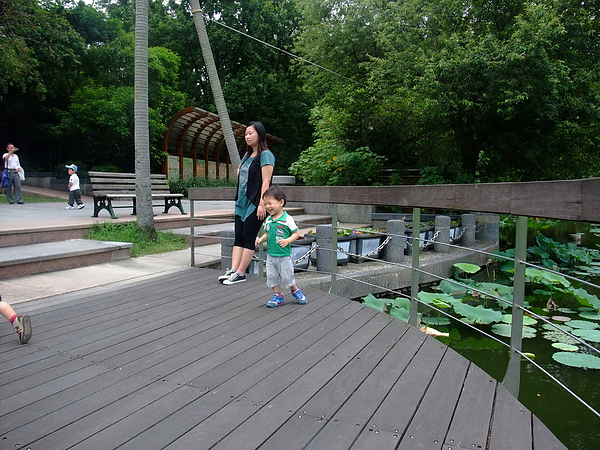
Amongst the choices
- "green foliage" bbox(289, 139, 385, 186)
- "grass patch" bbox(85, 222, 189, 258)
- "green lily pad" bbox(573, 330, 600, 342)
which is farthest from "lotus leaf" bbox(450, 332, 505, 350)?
"green foliage" bbox(289, 139, 385, 186)

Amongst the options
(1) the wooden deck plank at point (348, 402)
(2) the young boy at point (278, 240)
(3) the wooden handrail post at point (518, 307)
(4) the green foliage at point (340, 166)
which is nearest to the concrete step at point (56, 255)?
(2) the young boy at point (278, 240)

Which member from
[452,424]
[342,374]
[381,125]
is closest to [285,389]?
[342,374]

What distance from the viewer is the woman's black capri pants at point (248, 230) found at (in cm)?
451

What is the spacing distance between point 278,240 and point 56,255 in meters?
3.26

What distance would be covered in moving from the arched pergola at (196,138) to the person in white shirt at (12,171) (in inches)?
256

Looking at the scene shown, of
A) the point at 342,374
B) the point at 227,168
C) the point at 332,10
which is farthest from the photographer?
the point at 227,168

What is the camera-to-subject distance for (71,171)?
461 inches

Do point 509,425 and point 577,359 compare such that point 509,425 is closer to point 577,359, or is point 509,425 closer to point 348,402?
point 348,402

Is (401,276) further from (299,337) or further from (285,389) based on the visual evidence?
(285,389)

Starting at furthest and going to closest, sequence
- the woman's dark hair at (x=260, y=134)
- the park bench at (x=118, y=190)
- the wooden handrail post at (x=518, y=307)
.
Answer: the park bench at (x=118, y=190) → the woman's dark hair at (x=260, y=134) → the wooden handrail post at (x=518, y=307)

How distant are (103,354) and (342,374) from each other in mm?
1444

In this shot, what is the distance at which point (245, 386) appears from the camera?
7.89 feet

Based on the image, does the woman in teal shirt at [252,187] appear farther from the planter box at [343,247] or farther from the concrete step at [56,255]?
the concrete step at [56,255]

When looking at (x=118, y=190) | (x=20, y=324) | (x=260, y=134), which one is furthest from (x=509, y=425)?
(x=118, y=190)
